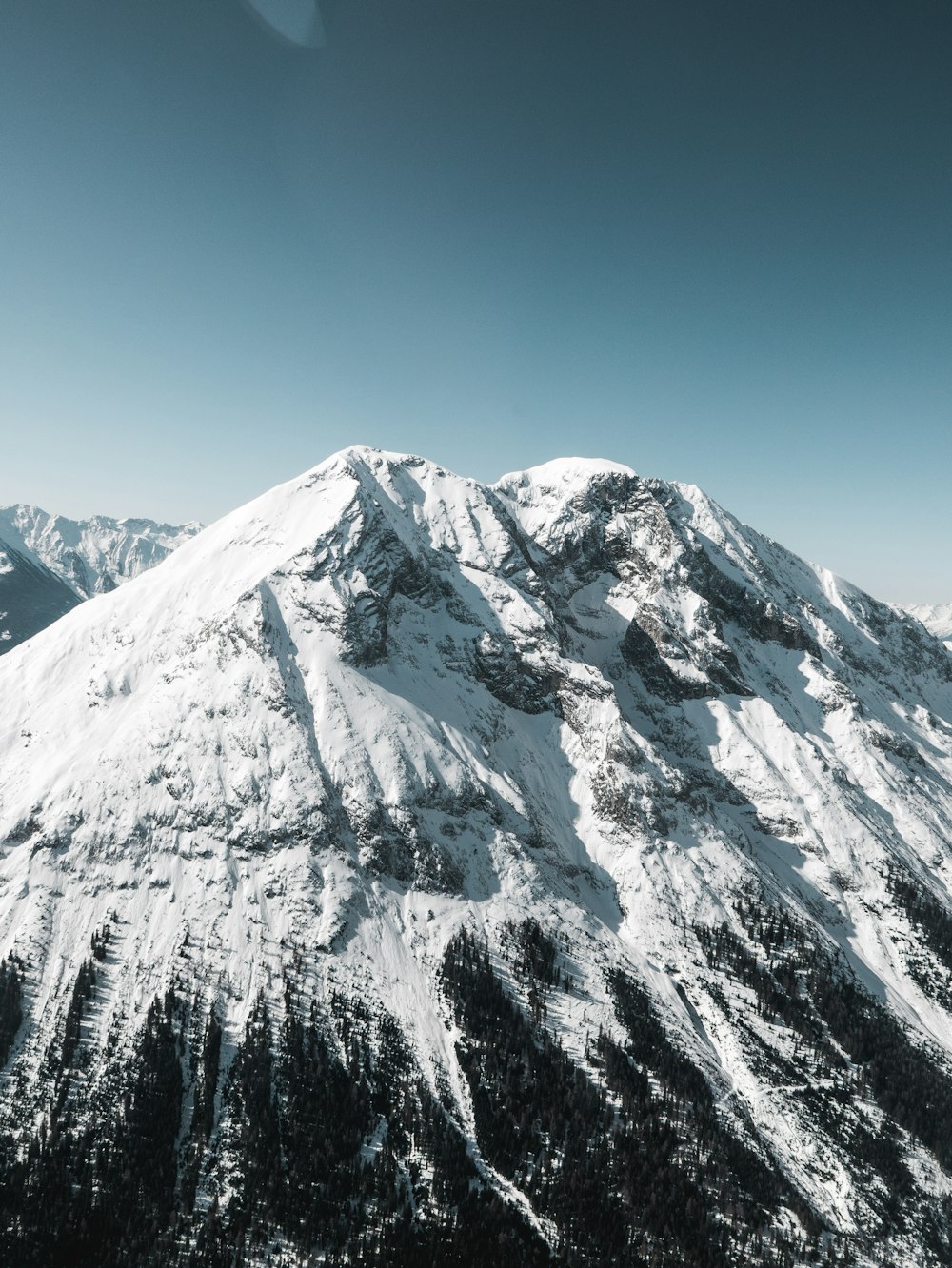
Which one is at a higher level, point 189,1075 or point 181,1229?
point 189,1075

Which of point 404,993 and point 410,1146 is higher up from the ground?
point 404,993

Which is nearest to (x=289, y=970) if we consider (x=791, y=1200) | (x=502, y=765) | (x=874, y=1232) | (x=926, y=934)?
(x=502, y=765)

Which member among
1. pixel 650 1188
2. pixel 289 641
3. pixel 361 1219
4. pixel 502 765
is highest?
pixel 289 641

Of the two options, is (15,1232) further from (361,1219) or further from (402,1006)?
(402,1006)

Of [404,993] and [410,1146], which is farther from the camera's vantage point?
[404,993]

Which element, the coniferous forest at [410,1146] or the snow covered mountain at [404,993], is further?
the snow covered mountain at [404,993]

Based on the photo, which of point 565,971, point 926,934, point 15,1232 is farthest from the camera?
point 926,934

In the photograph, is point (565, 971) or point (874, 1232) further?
point (565, 971)

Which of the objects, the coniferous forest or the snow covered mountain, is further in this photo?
the snow covered mountain
